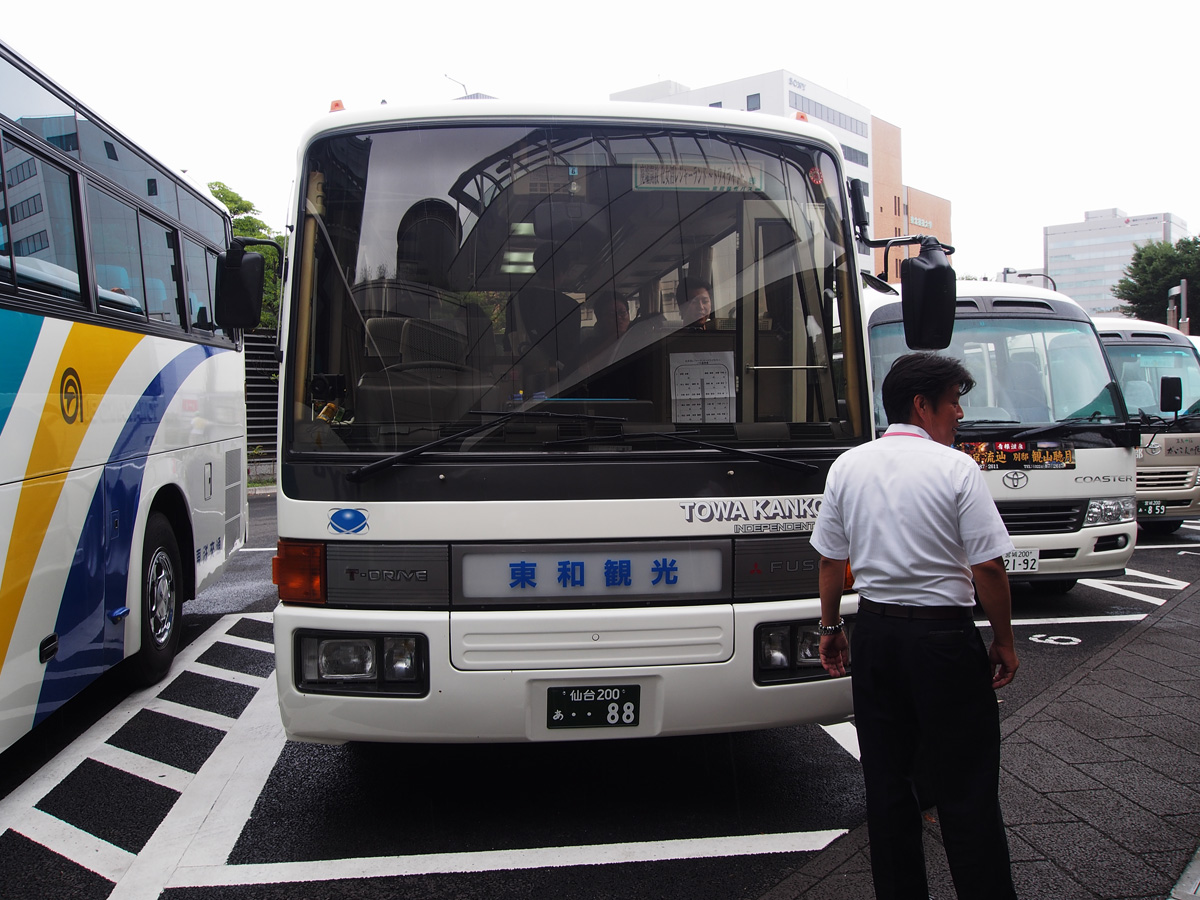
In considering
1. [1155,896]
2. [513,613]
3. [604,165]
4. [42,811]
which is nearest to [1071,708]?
[1155,896]

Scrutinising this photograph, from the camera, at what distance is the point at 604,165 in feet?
13.3

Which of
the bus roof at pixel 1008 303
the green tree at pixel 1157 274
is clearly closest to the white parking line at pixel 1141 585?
the bus roof at pixel 1008 303

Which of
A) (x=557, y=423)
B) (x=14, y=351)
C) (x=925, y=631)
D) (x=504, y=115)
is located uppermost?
(x=504, y=115)

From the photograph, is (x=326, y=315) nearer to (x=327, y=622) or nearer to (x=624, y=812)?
(x=327, y=622)

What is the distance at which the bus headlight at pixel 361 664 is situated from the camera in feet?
12.0

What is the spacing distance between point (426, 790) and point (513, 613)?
1.24 meters

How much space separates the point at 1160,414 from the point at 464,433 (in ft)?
39.4

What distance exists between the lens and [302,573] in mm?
3697

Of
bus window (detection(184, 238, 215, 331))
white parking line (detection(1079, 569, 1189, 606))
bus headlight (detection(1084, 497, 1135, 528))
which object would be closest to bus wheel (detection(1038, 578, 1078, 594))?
white parking line (detection(1079, 569, 1189, 606))

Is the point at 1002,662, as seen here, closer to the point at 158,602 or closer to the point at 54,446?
the point at 54,446

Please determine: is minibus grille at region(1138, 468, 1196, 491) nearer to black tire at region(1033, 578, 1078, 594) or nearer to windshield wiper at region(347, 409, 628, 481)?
black tire at region(1033, 578, 1078, 594)

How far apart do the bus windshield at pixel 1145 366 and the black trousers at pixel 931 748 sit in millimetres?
11851

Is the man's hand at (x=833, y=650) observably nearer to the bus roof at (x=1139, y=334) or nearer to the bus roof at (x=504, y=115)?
the bus roof at (x=504, y=115)

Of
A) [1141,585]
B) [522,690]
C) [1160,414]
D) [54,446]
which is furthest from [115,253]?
[1160,414]
